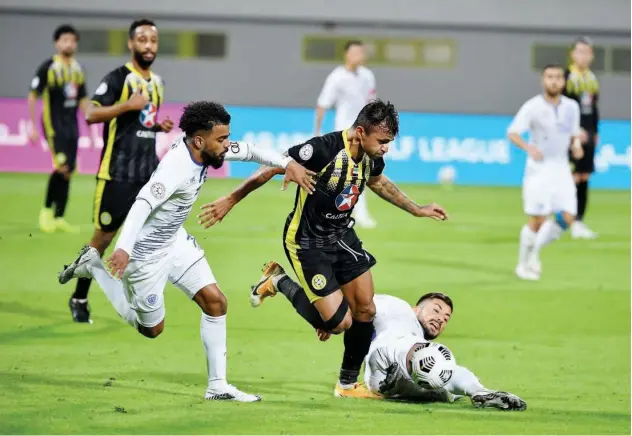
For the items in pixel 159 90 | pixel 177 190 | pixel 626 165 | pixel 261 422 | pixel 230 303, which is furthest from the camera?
pixel 626 165

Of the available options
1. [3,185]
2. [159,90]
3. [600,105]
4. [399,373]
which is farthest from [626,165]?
[399,373]

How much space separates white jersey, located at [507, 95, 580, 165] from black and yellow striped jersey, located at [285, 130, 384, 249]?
620 centimetres

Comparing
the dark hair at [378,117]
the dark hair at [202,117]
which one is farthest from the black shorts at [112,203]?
the dark hair at [378,117]

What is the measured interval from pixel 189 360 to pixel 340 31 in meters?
24.4

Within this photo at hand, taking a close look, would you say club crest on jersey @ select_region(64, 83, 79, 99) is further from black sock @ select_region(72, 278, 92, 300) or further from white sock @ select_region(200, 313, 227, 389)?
white sock @ select_region(200, 313, 227, 389)

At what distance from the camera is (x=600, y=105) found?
33875mm

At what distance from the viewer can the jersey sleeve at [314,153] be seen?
768 centimetres

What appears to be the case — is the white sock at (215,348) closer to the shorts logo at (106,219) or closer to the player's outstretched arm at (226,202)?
the player's outstretched arm at (226,202)

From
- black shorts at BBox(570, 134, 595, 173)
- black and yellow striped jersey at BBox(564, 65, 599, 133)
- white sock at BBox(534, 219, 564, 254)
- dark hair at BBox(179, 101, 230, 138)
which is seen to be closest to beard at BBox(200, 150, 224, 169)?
dark hair at BBox(179, 101, 230, 138)

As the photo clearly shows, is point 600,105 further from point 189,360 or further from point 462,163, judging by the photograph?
point 189,360

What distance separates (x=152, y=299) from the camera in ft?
25.8

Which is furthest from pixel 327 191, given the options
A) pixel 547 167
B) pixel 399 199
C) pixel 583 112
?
pixel 583 112

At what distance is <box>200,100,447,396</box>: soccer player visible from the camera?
25.2ft

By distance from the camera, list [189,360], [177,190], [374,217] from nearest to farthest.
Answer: [177,190]
[189,360]
[374,217]
